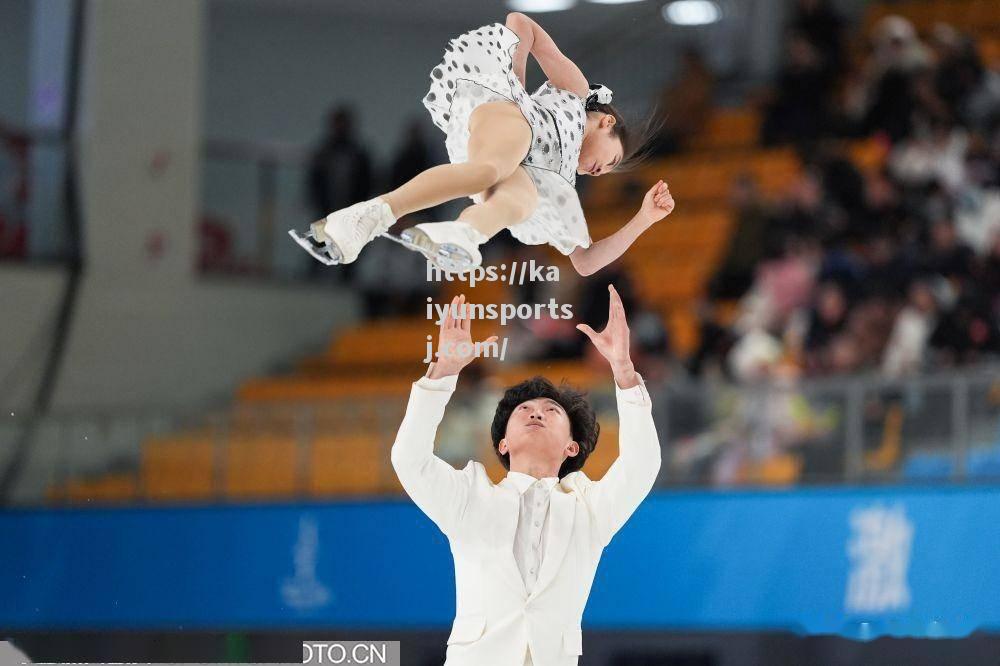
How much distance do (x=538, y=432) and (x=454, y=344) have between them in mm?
248

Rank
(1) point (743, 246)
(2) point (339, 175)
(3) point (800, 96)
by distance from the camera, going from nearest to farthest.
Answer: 1. (2) point (339, 175)
2. (1) point (743, 246)
3. (3) point (800, 96)

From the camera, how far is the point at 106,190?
610cm

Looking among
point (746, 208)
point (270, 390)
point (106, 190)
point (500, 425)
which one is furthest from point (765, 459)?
point (106, 190)

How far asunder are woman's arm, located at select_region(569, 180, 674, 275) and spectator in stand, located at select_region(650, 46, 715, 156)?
0.53 meters

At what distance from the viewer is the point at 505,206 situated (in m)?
3.04

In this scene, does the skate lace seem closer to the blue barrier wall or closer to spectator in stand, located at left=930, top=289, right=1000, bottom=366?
the blue barrier wall

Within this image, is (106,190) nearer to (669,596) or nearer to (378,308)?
(378,308)

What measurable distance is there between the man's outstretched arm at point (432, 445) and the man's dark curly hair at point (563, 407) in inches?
5.5

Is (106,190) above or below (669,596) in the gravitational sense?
above

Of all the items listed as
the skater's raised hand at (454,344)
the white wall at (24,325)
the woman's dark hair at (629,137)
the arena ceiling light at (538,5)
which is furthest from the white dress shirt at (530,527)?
the white wall at (24,325)

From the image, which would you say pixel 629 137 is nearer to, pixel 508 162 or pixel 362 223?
pixel 508 162

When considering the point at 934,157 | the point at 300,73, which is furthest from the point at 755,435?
the point at 300,73

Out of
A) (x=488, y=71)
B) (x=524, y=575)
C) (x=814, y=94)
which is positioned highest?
(x=814, y=94)

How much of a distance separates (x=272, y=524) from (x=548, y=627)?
250cm
